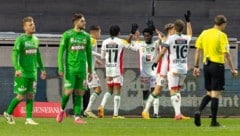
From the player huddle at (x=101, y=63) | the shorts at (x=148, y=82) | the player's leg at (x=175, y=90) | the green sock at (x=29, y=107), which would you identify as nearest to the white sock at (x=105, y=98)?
the player huddle at (x=101, y=63)

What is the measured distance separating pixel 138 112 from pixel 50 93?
7.89ft

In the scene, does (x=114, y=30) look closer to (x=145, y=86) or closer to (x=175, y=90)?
(x=145, y=86)

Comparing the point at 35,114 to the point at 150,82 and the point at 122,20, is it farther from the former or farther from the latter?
the point at 122,20

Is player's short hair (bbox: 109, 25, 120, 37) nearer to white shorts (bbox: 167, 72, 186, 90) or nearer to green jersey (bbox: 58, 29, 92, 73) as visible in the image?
white shorts (bbox: 167, 72, 186, 90)

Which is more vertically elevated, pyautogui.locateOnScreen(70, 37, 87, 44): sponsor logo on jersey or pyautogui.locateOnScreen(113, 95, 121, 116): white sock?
pyautogui.locateOnScreen(70, 37, 87, 44): sponsor logo on jersey

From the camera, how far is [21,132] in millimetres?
13664

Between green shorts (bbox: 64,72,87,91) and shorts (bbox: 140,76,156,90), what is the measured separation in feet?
17.5

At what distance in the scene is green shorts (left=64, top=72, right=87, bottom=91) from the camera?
16.3 meters

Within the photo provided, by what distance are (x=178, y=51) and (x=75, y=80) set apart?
3843 mm

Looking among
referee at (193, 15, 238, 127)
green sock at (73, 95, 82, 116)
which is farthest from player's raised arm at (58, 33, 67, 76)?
referee at (193, 15, 238, 127)

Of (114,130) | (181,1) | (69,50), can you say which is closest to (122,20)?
(181,1)

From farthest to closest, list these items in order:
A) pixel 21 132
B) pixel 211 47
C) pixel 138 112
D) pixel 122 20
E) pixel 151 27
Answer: pixel 122 20 → pixel 138 112 → pixel 151 27 → pixel 211 47 → pixel 21 132

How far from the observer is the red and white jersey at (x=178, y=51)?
19.4m

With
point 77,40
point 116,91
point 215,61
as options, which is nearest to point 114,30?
point 116,91
